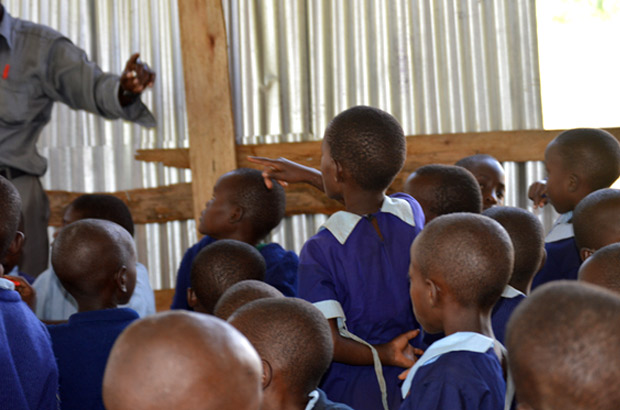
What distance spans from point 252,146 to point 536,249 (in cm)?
303

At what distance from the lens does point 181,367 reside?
1.09 meters

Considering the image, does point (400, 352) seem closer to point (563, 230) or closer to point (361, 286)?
point (361, 286)

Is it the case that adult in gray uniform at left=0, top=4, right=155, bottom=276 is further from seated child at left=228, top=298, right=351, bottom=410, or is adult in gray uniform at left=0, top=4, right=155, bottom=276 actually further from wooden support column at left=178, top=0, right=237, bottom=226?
seated child at left=228, top=298, right=351, bottom=410

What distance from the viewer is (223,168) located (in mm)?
5395

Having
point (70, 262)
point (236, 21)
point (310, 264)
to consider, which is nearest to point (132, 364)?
point (310, 264)

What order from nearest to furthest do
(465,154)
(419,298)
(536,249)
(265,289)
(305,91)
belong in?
(419,298) < (265,289) < (536,249) < (465,154) < (305,91)

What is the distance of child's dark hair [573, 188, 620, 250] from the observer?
9.86ft

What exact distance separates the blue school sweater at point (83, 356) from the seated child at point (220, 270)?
1.72ft

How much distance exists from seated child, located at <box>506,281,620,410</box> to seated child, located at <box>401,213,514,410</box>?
61cm

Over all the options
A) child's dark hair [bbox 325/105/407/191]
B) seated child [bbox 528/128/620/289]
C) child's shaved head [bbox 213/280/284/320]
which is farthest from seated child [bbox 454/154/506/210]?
child's shaved head [bbox 213/280/284/320]

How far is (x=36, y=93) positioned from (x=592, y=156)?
11.2 ft

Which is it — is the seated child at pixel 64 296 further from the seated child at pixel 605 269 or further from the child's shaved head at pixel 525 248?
the seated child at pixel 605 269

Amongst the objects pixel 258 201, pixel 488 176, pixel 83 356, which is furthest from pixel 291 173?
pixel 488 176

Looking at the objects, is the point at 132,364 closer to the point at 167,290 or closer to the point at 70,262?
the point at 70,262
